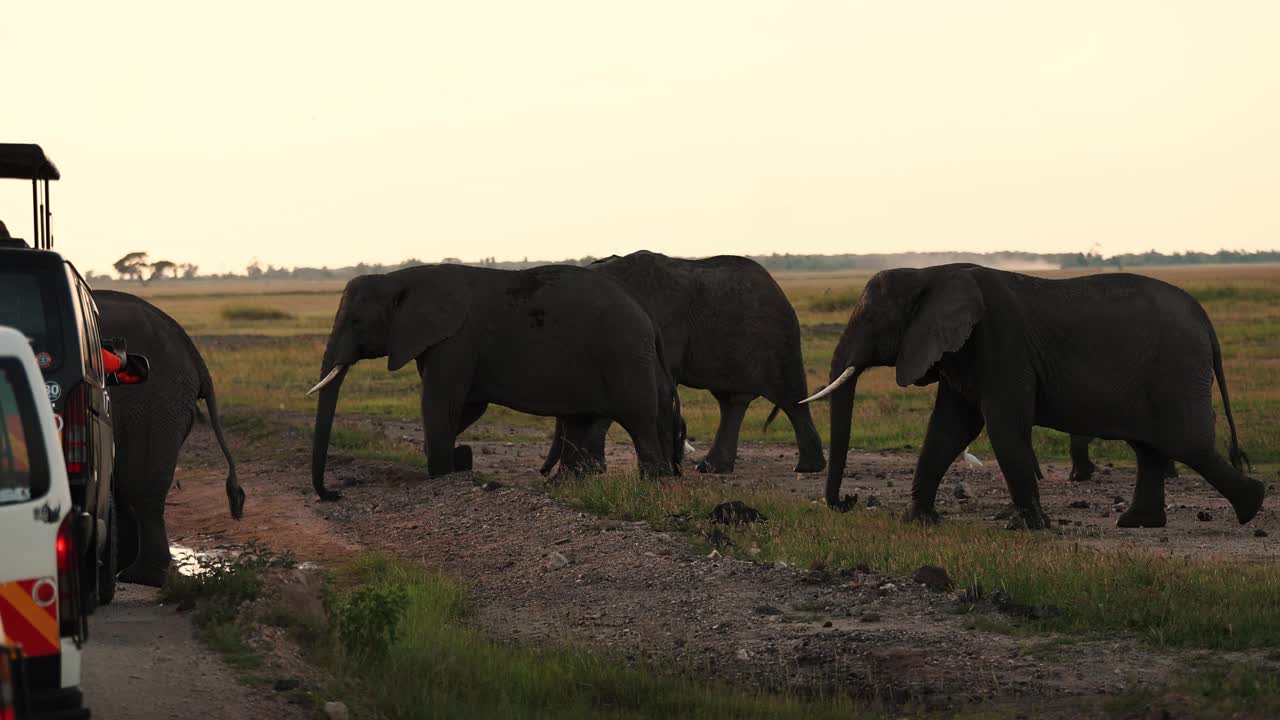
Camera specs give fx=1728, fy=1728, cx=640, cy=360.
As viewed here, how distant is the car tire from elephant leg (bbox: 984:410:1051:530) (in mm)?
7384

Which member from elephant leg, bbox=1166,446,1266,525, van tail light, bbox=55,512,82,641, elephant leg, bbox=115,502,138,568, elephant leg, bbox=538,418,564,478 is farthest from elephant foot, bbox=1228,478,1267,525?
van tail light, bbox=55,512,82,641

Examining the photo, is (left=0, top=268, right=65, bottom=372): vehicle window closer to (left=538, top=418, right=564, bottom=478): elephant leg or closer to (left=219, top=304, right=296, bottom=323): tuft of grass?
(left=538, top=418, right=564, bottom=478): elephant leg

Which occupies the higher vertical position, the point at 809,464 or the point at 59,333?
the point at 59,333

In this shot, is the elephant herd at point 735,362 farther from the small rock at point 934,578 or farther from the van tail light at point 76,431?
the van tail light at point 76,431

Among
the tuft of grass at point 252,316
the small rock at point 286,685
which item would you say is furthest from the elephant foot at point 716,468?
the tuft of grass at point 252,316

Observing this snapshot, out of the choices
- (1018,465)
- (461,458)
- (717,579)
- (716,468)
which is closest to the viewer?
(717,579)

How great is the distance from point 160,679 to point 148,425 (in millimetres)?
4303

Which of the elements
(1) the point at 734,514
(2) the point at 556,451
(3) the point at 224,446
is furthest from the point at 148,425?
(2) the point at 556,451

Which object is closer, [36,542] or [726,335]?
[36,542]

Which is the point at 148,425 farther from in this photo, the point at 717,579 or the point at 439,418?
the point at 439,418

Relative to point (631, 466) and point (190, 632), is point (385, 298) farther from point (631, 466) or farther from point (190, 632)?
point (190, 632)

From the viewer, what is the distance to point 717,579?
12.3m

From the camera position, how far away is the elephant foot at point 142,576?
40.9 feet

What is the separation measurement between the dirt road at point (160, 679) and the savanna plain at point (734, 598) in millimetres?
216
